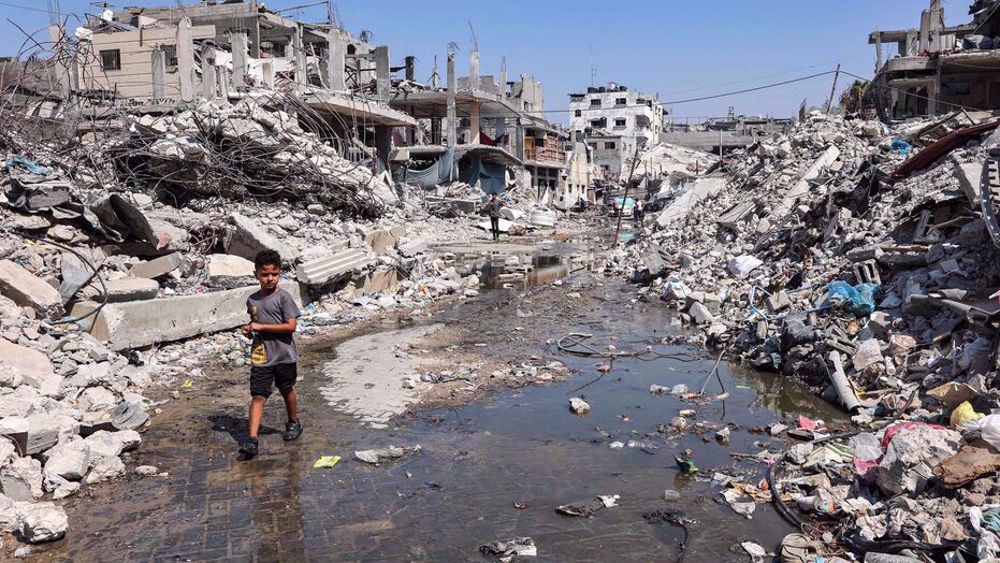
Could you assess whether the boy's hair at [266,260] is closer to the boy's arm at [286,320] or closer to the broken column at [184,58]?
the boy's arm at [286,320]

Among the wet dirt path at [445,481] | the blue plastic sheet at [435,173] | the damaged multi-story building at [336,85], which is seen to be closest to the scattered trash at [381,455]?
the wet dirt path at [445,481]

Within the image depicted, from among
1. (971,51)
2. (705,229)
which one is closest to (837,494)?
(705,229)

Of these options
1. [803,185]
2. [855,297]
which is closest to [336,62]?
[803,185]

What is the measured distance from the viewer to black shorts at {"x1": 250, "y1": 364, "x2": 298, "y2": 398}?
4.66 metres

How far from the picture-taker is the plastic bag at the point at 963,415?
439 cm

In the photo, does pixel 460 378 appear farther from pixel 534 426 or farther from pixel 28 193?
pixel 28 193

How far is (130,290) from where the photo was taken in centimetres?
689

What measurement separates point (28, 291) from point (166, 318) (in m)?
1.22

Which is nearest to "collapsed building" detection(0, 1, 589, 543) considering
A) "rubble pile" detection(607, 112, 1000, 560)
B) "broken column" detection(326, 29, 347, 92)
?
"broken column" detection(326, 29, 347, 92)

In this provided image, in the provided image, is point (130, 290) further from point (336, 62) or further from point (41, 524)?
point (336, 62)

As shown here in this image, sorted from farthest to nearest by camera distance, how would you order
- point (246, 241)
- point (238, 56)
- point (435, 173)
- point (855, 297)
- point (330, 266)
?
point (435, 173)
point (238, 56)
point (330, 266)
point (246, 241)
point (855, 297)

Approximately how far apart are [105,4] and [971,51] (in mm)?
28173

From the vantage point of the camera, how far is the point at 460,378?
22.0 feet

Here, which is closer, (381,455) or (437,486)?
(437,486)
